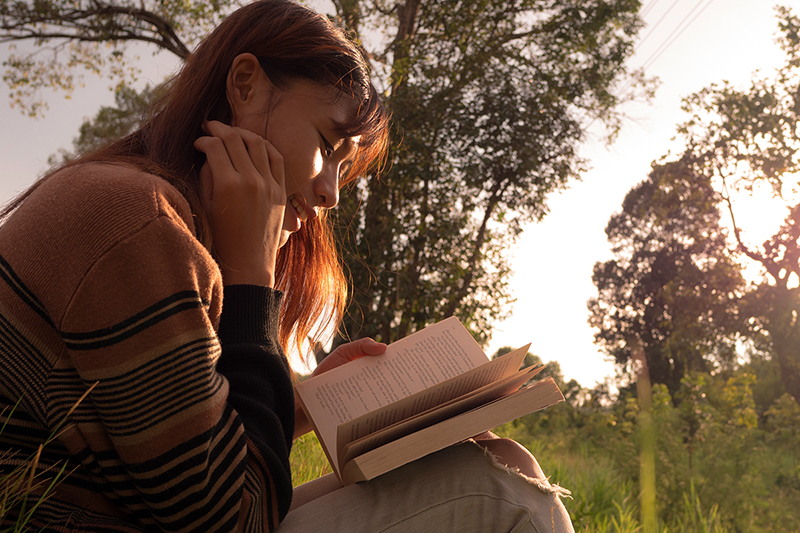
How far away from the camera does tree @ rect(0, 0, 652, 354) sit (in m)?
6.17

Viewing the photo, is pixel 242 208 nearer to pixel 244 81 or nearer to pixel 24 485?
pixel 244 81

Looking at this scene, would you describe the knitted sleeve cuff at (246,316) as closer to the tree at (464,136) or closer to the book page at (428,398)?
the book page at (428,398)

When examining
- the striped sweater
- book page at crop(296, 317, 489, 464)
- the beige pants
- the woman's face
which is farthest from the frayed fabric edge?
the woman's face

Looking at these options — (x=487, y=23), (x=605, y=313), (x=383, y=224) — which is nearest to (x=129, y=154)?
(x=383, y=224)

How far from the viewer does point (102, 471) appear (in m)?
0.82

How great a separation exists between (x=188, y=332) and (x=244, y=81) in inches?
29.6

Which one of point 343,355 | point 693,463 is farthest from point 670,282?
point 343,355

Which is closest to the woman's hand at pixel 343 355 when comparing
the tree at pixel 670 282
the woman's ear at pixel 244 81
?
the woman's ear at pixel 244 81

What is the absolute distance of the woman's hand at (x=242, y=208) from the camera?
1055 mm

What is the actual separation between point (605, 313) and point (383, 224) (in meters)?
17.5

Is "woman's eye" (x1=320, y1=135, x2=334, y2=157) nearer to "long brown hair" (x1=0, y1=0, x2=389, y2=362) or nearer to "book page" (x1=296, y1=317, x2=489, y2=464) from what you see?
"long brown hair" (x1=0, y1=0, x2=389, y2=362)

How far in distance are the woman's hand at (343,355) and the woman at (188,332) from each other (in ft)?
0.54

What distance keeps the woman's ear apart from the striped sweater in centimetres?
49

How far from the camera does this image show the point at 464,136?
6672 mm
